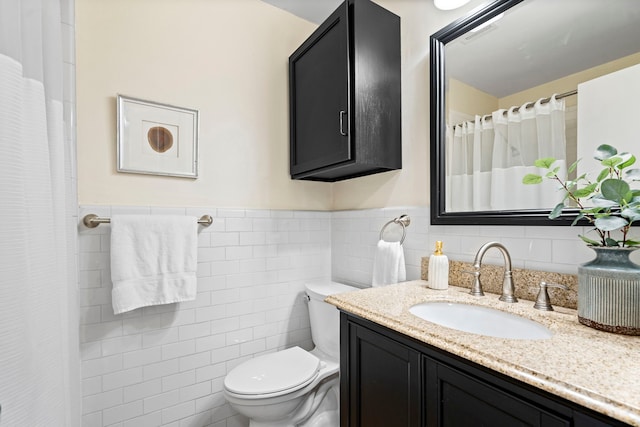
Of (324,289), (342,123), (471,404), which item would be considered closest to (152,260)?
(324,289)

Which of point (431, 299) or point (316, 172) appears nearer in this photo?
point (431, 299)

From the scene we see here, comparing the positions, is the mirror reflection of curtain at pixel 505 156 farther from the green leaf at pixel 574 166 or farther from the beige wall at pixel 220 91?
the beige wall at pixel 220 91

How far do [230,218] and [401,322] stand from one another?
1160mm

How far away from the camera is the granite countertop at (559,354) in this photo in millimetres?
488

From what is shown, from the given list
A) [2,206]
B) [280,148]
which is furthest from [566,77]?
[2,206]

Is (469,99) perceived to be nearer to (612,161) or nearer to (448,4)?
(448,4)

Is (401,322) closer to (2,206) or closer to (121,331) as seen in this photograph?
(2,206)

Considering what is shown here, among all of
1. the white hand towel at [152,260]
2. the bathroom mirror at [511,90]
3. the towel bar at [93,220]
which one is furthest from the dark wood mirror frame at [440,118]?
the towel bar at [93,220]

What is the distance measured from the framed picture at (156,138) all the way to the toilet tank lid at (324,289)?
3.04 feet

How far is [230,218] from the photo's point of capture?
1688 mm

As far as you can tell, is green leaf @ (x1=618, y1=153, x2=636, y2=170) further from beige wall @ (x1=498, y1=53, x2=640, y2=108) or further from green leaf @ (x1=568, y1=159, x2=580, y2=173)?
beige wall @ (x1=498, y1=53, x2=640, y2=108)

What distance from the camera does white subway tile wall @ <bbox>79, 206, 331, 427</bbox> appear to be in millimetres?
1341

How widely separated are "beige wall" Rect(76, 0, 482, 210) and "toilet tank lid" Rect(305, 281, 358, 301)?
20.1 inches

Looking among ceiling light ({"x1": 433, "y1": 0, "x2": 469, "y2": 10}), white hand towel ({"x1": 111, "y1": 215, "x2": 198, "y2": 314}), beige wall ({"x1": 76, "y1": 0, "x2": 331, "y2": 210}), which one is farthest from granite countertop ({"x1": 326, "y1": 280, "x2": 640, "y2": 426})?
ceiling light ({"x1": 433, "y1": 0, "x2": 469, "y2": 10})
